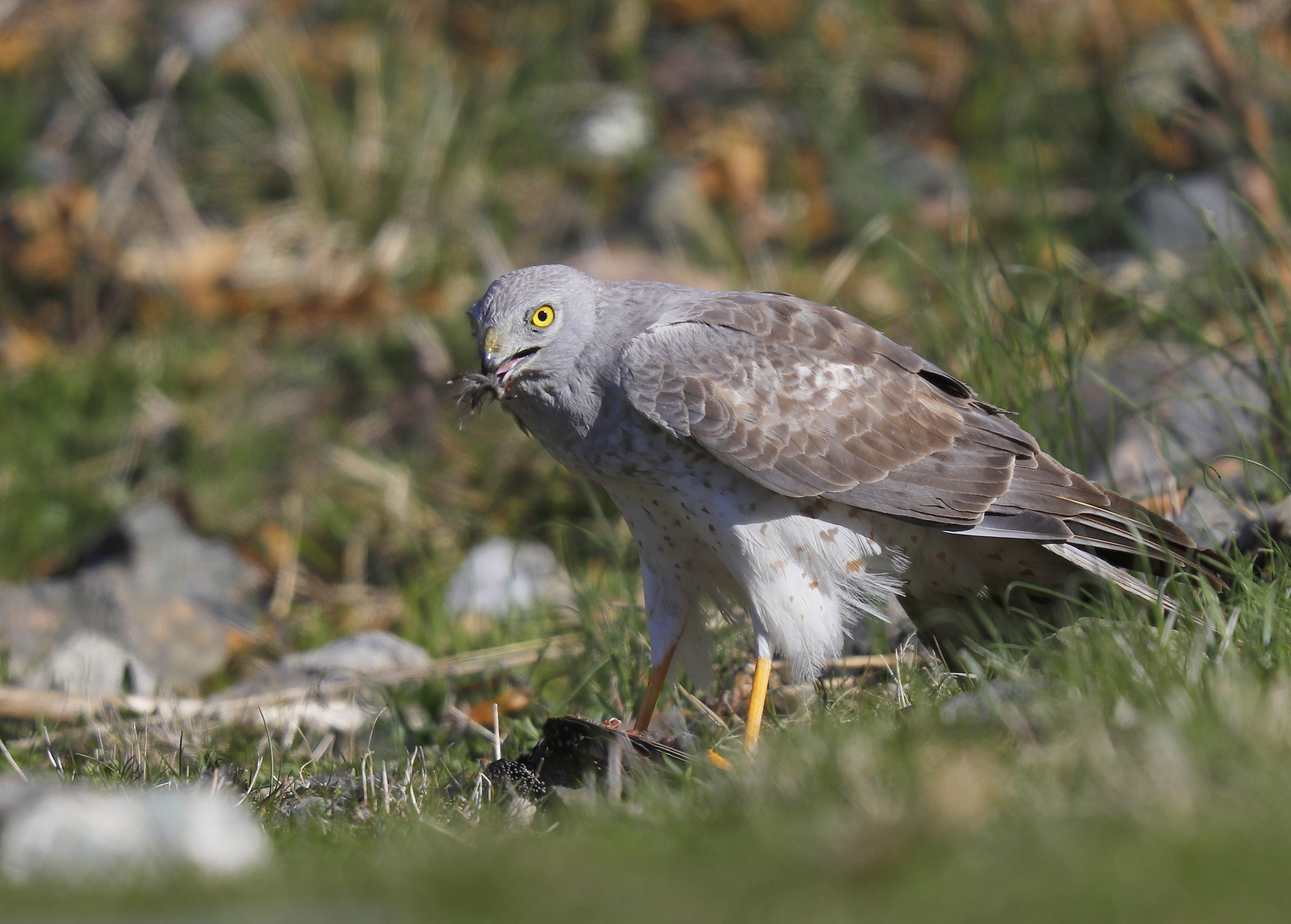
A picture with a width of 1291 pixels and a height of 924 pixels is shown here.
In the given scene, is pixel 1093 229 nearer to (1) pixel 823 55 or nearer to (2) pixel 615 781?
(1) pixel 823 55

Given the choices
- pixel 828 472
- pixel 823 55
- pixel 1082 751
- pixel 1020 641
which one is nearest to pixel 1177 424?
pixel 1020 641

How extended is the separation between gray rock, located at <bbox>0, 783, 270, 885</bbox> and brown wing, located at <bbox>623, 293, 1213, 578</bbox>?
1.77 m

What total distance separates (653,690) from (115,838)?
2.03 metres

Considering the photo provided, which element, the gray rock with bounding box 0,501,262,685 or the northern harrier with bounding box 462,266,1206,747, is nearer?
the northern harrier with bounding box 462,266,1206,747

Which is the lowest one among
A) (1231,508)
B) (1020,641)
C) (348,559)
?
(348,559)

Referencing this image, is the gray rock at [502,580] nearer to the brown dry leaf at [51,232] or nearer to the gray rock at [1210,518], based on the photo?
the gray rock at [1210,518]

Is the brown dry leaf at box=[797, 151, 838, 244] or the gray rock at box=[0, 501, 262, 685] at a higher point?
the brown dry leaf at box=[797, 151, 838, 244]

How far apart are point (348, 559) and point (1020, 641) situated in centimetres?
384

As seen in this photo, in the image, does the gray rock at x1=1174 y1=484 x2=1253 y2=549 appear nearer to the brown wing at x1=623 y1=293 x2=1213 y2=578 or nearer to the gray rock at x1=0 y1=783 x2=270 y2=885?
the brown wing at x1=623 y1=293 x2=1213 y2=578

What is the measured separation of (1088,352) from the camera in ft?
20.9

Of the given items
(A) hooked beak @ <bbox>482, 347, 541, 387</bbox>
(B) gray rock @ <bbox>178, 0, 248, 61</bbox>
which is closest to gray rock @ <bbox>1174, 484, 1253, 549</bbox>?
(A) hooked beak @ <bbox>482, 347, 541, 387</bbox>

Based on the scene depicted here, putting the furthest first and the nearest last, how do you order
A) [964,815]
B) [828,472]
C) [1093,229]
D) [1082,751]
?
[1093,229], [828,472], [1082,751], [964,815]

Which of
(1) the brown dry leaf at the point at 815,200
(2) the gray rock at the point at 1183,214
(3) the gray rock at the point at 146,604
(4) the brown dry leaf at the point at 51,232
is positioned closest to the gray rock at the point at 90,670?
(3) the gray rock at the point at 146,604

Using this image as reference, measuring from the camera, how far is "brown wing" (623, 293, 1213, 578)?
3.69m
